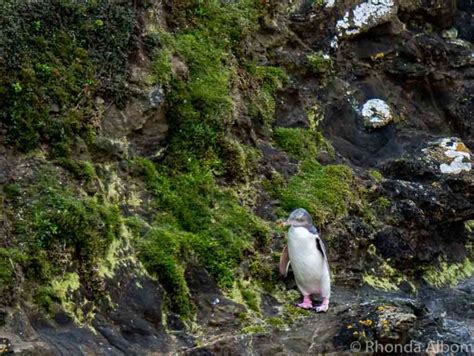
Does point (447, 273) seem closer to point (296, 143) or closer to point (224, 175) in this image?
point (296, 143)

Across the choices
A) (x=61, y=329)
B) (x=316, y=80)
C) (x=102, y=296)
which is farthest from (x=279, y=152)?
(x=61, y=329)

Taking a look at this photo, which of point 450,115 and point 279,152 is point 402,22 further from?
point 279,152

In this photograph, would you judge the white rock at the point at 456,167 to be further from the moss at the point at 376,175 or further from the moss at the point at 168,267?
the moss at the point at 168,267

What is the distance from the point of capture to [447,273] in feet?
41.8

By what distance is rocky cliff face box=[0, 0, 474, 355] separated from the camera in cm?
812

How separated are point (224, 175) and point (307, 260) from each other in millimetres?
2169

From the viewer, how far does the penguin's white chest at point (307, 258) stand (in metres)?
9.38

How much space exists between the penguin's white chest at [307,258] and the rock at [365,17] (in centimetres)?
668

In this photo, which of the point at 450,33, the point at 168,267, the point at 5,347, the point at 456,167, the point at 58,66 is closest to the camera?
the point at 5,347

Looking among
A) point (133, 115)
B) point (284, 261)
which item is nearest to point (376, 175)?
point (284, 261)

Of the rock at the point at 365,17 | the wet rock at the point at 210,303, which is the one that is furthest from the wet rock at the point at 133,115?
the rock at the point at 365,17

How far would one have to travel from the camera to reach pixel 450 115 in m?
15.9

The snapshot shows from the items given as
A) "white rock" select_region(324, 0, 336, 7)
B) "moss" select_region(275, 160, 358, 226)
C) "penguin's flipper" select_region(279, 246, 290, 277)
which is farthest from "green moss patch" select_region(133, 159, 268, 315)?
"white rock" select_region(324, 0, 336, 7)

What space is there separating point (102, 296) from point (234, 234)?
2.44 m
